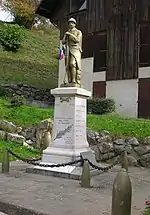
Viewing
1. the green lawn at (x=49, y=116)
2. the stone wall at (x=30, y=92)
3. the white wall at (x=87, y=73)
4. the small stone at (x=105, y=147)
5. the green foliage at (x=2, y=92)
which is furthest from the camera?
the stone wall at (x=30, y=92)

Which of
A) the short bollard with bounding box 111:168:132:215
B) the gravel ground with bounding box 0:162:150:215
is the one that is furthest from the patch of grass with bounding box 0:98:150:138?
the short bollard with bounding box 111:168:132:215

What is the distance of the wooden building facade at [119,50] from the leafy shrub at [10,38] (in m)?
6.26

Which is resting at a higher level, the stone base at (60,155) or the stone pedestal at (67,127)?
the stone pedestal at (67,127)

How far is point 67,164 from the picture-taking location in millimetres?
8633

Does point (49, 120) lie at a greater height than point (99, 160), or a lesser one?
greater

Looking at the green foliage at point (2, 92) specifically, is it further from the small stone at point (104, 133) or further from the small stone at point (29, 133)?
Answer: the small stone at point (104, 133)

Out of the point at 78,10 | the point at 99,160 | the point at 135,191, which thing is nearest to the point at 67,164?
the point at 135,191

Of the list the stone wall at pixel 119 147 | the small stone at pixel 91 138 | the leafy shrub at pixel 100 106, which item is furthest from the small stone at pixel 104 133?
the leafy shrub at pixel 100 106

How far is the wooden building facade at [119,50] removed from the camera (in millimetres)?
18297

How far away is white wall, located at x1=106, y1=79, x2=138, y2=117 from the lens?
18.5 meters

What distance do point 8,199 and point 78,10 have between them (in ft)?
55.4

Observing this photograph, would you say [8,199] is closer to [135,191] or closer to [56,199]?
[56,199]

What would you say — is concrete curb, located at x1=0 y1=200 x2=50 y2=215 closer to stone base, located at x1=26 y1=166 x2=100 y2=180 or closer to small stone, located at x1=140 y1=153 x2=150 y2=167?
stone base, located at x1=26 y1=166 x2=100 y2=180

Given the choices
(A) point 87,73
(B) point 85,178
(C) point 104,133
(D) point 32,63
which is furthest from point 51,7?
(B) point 85,178
